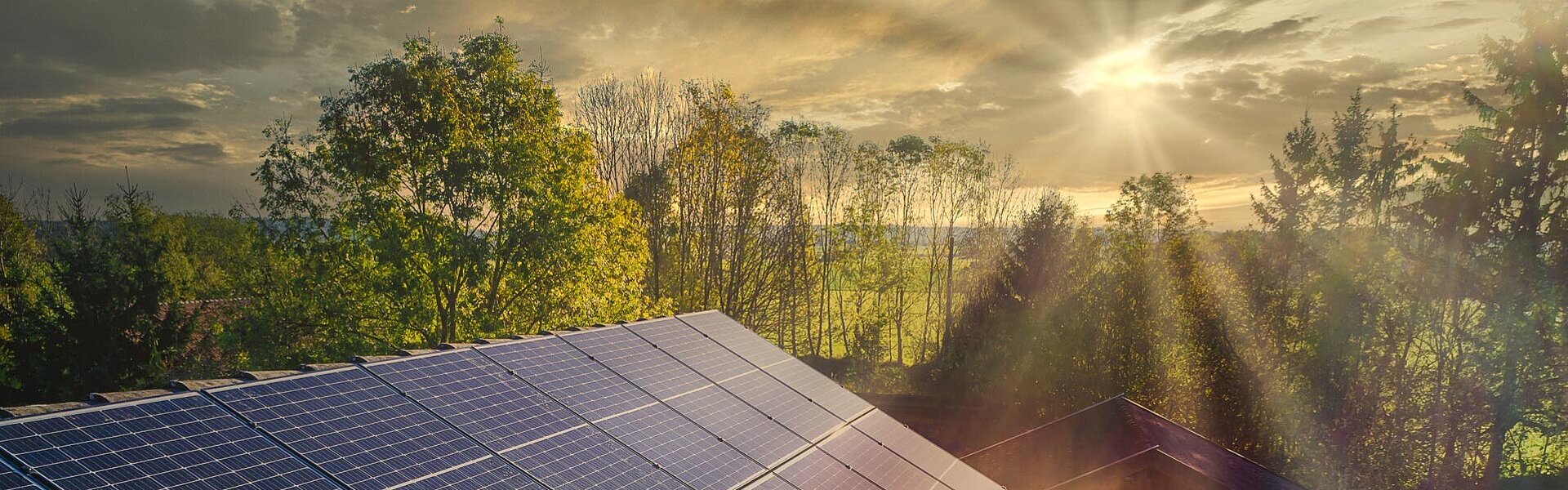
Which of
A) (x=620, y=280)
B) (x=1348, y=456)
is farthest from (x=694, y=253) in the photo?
(x=1348, y=456)

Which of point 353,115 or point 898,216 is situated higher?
point 353,115

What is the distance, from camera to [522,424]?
8.38 m

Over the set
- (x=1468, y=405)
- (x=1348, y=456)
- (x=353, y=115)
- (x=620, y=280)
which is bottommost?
(x=1348, y=456)

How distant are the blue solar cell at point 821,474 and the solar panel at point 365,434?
3119 millimetres

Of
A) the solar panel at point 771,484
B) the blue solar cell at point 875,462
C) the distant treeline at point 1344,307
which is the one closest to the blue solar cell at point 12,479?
the solar panel at point 771,484

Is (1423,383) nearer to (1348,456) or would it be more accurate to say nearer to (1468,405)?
(1468,405)

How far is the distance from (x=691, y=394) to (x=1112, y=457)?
36.0ft

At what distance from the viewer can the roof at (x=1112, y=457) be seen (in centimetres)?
1688

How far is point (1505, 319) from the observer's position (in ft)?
106

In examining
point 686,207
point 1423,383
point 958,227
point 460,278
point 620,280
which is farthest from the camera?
point 958,227

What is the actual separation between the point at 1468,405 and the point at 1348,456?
15.3 ft

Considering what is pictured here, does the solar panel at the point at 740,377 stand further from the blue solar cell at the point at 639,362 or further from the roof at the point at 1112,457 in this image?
the roof at the point at 1112,457

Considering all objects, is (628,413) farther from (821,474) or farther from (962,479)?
(962,479)

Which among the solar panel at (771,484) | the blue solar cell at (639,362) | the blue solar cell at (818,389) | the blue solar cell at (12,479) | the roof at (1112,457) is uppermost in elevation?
the blue solar cell at (12,479)
